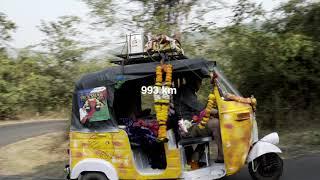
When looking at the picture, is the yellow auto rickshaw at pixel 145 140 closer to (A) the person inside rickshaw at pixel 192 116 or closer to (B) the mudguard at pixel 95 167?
(B) the mudguard at pixel 95 167

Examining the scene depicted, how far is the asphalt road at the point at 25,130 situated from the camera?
55.8 feet

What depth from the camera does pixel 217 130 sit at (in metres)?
7.55

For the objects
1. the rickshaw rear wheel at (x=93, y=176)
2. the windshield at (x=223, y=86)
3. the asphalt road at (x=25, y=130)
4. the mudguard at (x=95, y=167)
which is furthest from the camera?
the asphalt road at (x=25, y=130)

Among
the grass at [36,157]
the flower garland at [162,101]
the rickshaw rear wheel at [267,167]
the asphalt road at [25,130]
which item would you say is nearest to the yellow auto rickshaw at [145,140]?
the rickshaw rear wheel at [267,167]

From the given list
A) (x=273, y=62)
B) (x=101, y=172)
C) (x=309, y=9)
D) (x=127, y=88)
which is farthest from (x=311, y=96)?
(x=101, y=172)

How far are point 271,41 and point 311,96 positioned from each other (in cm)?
165

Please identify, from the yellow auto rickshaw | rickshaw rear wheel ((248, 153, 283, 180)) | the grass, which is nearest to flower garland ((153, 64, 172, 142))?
the yellow auto rickshaw

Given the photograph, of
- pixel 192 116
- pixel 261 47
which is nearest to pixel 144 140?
pixel 192 116

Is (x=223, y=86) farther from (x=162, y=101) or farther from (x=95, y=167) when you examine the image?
(x=95, y=167)

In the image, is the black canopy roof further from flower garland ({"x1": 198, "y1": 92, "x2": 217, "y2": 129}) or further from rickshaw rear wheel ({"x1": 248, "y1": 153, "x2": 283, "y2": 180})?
rickshaw rear wheel ({"x1": 248, "y1": 153, "x2": 283, "y2": 180})

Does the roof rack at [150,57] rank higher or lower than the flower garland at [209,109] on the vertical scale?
higher

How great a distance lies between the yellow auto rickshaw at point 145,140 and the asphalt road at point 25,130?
7470mm

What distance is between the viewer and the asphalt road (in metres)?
17.0

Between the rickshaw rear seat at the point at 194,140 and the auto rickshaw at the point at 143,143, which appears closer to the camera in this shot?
the auto rickshaw at the point at 143,143
